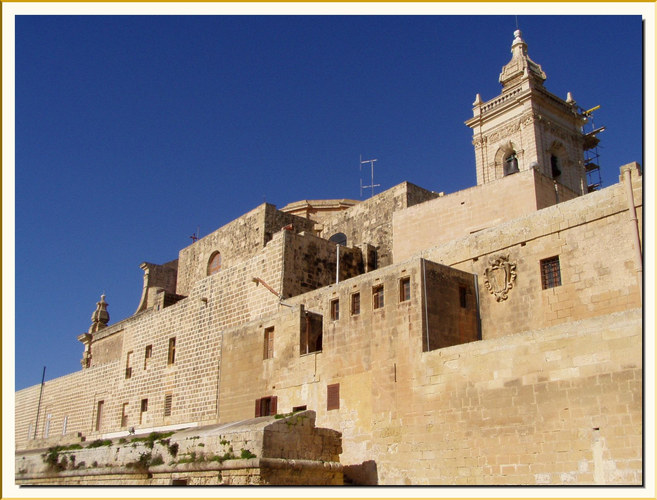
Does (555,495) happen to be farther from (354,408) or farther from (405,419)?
(354,408)

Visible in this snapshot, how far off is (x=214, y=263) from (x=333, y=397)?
1379cm

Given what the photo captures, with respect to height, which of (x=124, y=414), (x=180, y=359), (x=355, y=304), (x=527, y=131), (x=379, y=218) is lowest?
(x=124, y=414)

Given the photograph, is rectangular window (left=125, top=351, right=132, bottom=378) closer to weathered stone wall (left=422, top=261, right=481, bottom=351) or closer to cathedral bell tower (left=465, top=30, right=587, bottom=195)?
weathered stone wall (left=422, top=261, right=481, bottom=351)

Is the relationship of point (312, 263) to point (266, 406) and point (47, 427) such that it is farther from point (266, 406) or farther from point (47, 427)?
point (47, 427)

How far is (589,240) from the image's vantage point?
14891 mm

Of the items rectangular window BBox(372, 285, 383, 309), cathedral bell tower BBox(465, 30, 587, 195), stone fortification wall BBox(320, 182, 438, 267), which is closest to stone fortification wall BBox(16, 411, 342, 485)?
rectangular window BBox(372, 285, 383, 309)

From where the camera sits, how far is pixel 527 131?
3397 centimetres

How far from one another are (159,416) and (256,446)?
11.5 m

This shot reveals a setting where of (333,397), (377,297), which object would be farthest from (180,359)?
(377,297)

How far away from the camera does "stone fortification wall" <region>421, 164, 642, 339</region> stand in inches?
563

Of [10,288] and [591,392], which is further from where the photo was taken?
[591,392]

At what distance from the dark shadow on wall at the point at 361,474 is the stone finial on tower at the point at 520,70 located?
82.5ft

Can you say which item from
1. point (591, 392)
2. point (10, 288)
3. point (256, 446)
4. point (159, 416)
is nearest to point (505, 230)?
point (591, 392)

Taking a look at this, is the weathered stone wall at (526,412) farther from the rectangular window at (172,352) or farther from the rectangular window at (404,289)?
the rectangular window at (172,352)
